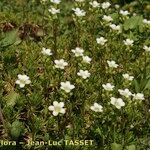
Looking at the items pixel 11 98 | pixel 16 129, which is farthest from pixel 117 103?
pixel 11 98

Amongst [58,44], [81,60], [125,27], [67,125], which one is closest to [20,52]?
[58,44]

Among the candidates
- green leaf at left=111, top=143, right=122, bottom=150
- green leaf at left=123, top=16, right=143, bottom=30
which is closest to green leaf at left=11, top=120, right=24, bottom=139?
green leaf at left=111, top=143, right=122, bottom=150

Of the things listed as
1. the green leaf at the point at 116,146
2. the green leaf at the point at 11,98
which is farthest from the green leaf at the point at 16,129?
the green leaf at the point at 116,146

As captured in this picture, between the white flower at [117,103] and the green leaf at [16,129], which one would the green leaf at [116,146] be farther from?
the green leaf at [16,129]

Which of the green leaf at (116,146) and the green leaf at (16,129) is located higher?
the green leaf at (16,129)

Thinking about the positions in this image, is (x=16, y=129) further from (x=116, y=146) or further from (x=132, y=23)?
(x=132, y=23)

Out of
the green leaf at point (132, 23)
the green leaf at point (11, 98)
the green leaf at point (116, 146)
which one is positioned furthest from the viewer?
the green leaf at point (132, 23)

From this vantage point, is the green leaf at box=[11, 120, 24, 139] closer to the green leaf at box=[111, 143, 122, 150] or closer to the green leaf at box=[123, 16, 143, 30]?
the green leaf at box=[111, 143, 122, 150]

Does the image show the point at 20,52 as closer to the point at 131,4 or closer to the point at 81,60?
the point at 81,60
